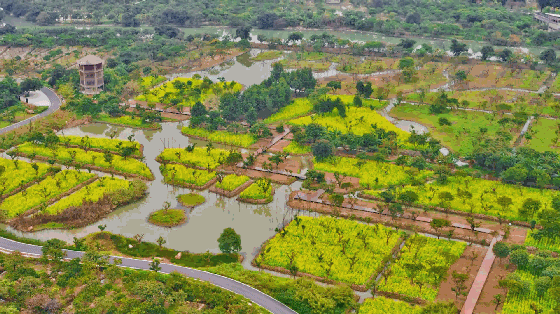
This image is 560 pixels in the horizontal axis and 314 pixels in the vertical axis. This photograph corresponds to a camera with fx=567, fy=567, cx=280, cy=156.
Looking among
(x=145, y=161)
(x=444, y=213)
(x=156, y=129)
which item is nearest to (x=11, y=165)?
(x=145, y=161)

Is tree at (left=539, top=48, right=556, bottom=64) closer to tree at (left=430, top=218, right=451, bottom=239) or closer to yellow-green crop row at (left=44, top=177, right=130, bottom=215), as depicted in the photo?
tree at (left=430, top=218, right=451, bottom=239)

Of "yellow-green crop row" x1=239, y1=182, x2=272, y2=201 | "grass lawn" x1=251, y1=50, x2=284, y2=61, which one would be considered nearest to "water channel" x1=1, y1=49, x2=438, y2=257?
"yellow-green crop row" x1=239, y1=182, x2=272, y2=201

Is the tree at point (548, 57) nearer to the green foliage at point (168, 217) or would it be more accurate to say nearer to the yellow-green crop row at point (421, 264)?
the yellow-green crop row at point (421, 264)

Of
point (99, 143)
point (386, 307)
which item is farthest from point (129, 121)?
point (386, 307)

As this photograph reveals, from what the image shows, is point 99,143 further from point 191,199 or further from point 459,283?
point 459,283

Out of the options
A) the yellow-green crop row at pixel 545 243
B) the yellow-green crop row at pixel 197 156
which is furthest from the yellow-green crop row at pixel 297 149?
→ the yellow-green crop row at pixel 545 243

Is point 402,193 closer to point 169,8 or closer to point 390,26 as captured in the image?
point 390,26
